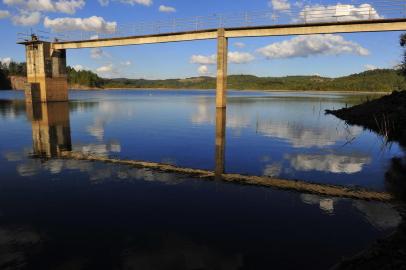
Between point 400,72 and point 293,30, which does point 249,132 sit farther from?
point 400,72

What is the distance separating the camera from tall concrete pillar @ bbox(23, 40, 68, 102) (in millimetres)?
65750

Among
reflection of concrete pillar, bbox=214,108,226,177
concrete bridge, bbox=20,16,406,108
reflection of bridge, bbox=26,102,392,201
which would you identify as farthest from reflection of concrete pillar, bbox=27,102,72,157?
Answer: concrete bridge, bbox=20,16,406,108

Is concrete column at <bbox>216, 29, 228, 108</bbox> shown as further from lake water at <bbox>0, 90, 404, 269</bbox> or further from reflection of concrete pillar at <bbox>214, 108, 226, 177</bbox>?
lake water at <bbox>0, 90, 404, 269</bbox>

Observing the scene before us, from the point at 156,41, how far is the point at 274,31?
21268 millimetres

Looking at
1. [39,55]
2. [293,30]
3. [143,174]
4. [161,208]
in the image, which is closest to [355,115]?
[293,30]

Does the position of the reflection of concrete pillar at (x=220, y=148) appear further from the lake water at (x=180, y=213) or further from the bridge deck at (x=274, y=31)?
the bridge deck at (x=274, y=31)

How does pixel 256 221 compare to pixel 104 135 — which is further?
pixel 104 135

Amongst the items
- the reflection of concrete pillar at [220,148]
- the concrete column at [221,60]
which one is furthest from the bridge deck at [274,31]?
the reflection of concrete pillar at [220,148]

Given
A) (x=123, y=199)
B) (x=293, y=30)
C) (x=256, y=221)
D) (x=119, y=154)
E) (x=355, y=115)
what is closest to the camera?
(x=256, y=221)

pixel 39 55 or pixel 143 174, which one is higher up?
pixel 39 55

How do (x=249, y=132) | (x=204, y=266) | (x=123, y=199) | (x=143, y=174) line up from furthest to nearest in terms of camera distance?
(x=249, y=132), (x=143, y=174), (x=123, y=199), (x=204, y=266)

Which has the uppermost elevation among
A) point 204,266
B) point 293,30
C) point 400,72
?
point 293,30

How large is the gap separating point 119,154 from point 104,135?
8552mm

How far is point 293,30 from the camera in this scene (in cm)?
4666
